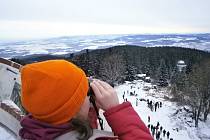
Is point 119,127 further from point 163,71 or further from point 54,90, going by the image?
point 163,71

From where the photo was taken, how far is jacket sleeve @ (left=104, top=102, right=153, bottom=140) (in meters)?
1.45

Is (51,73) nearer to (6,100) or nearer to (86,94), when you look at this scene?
(86,94)

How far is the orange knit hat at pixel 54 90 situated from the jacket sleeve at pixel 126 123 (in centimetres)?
15

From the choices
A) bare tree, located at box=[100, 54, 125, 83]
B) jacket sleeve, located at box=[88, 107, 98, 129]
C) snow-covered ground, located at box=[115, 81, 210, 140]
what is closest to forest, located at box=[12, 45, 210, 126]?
bare tree, located at box=[100, 54, 125, 83]

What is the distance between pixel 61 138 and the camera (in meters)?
A: 1.46

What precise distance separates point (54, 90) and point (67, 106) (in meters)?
0.09

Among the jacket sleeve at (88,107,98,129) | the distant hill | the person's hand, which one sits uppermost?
the person's hand

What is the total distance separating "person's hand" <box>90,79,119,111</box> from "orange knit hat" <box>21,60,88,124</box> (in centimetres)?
5

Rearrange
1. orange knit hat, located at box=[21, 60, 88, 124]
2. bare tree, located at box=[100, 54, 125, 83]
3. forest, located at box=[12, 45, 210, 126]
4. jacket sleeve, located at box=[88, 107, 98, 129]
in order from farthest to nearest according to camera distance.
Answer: bare tree, located at box=[100, 54, 125, 83], forest, located at box=[12, 45, 210, 126], jacket sleeve, located at box=[88, 107, 98, 129], orange knit hat, located at box=[21, 60, 88, 124]

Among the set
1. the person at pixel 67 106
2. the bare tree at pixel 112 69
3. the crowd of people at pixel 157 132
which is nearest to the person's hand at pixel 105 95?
the person at pixel 67 106

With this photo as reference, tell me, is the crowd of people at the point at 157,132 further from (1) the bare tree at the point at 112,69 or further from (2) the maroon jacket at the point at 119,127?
(1) the bare tree at the point at 112,69

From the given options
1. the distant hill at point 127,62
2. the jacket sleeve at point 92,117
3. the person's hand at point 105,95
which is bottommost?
the distant hill at point 127,62

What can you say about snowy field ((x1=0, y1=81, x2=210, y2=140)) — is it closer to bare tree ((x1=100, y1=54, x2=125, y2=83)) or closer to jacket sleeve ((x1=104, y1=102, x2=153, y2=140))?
bare tree ((x1=100, y1=54, x2=125, y2=83))

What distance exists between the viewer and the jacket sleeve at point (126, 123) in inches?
57.2
